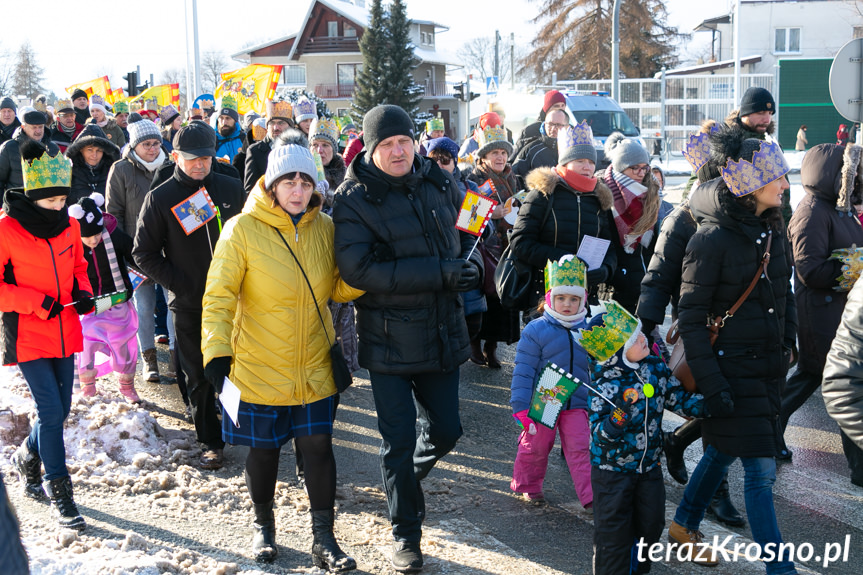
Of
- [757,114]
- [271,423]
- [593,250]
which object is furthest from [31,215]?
[757,114]

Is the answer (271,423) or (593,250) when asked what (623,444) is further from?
(593,250)

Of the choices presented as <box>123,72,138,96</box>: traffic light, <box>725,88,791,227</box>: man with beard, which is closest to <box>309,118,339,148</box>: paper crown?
<box>725,88,791,227</box>: man with beard

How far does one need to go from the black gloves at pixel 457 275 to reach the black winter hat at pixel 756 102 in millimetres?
4025

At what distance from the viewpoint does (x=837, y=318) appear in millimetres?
5855

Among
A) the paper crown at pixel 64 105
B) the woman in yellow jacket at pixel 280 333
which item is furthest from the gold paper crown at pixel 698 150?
the paper crown at pixel 64 105

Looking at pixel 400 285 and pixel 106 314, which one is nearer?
pixel 400 285

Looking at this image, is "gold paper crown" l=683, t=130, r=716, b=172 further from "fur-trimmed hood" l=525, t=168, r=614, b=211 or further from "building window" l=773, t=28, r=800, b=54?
"building window" l=773, t=28, r=800, b=54

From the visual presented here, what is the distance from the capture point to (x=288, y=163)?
4332 mm

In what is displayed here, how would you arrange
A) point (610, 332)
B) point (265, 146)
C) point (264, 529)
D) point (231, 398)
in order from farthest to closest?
1. point (265, 146)
2. point (264, 529)
3. point (231, 398)
4. point (610, 332)

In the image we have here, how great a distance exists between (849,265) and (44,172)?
488 cm

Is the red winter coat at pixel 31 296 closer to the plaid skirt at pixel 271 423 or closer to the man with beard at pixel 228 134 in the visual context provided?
the plaid skirt at pixel 271 423

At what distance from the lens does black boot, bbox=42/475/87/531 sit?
4660 mm

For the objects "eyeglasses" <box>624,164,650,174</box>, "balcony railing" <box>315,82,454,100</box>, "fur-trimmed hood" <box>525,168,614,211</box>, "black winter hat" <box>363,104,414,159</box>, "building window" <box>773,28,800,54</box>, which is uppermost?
"building window" <box>773,28,800,54</box>

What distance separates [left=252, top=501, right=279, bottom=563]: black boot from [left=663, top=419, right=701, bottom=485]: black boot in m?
2.51
